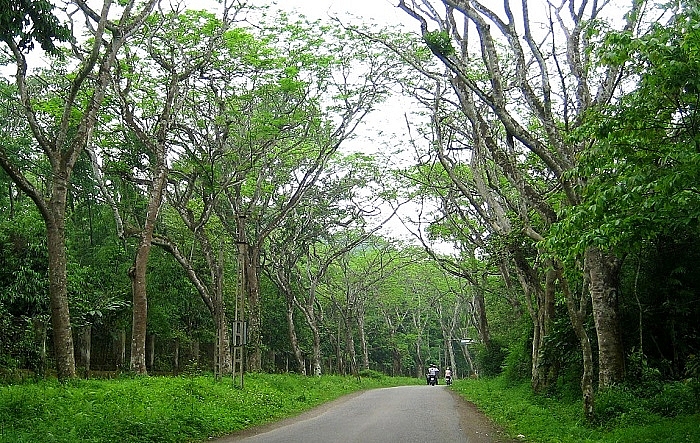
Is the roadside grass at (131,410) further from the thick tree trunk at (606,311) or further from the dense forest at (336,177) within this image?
the thick tree trunk at (606,311)

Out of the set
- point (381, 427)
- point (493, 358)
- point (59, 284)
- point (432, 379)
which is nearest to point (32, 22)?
point (59, 284)

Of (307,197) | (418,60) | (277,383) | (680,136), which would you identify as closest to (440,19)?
(418,60)

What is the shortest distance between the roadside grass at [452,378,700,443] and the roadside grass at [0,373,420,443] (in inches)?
223

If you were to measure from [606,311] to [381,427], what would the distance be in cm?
503

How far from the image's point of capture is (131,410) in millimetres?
11430

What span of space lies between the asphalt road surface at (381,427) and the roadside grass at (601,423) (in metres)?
0.58

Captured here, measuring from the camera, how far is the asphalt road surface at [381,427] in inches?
450

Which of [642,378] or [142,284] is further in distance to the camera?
[142,284]

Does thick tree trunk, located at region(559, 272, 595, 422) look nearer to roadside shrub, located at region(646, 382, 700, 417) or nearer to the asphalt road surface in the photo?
roadside shrub, located at region(646, 382, 700, 417)

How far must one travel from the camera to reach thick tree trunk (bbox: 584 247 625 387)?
42.2 ft

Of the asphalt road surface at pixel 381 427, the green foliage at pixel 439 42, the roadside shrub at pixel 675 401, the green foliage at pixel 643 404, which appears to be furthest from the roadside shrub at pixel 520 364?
the green foliage at pixel 439 42

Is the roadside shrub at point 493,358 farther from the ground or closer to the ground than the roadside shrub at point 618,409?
farther from the ground

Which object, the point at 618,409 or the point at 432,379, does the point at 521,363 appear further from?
the point at 432,379

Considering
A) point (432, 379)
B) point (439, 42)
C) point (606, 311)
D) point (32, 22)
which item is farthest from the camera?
point (432, 379)
